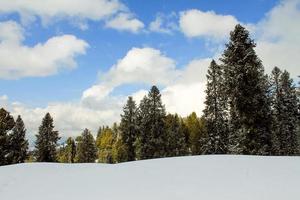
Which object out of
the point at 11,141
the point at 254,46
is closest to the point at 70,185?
the point at 254,46

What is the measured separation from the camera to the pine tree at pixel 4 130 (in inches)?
1960

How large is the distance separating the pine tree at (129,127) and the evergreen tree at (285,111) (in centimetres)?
1916

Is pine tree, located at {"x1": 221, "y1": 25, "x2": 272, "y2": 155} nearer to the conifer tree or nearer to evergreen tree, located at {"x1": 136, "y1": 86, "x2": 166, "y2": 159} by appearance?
evergreen tree, located at {"x1": 136, "y1": 86, "x2": 166, "y2": 159}

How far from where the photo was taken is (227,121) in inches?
1823

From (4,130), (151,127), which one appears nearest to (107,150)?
(151,127)

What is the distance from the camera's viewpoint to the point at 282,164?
12930 mm

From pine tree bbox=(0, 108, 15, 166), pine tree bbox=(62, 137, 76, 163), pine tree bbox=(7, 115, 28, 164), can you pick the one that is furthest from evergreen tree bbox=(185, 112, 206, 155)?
pine tree bbox=(0, 108, 15, 166)

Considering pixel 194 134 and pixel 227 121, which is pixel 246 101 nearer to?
pixel 227 121

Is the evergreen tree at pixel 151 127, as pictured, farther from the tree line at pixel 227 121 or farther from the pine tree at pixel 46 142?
the pine tree at pixel 46 142

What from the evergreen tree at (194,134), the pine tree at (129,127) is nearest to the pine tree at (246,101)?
the pine tree at (129,127)

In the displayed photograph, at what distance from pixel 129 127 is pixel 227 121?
722 inches

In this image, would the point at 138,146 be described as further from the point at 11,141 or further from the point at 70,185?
the point at 70,185

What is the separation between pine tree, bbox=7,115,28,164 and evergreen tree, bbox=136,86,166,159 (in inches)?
581

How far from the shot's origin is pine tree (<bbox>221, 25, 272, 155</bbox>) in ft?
102
